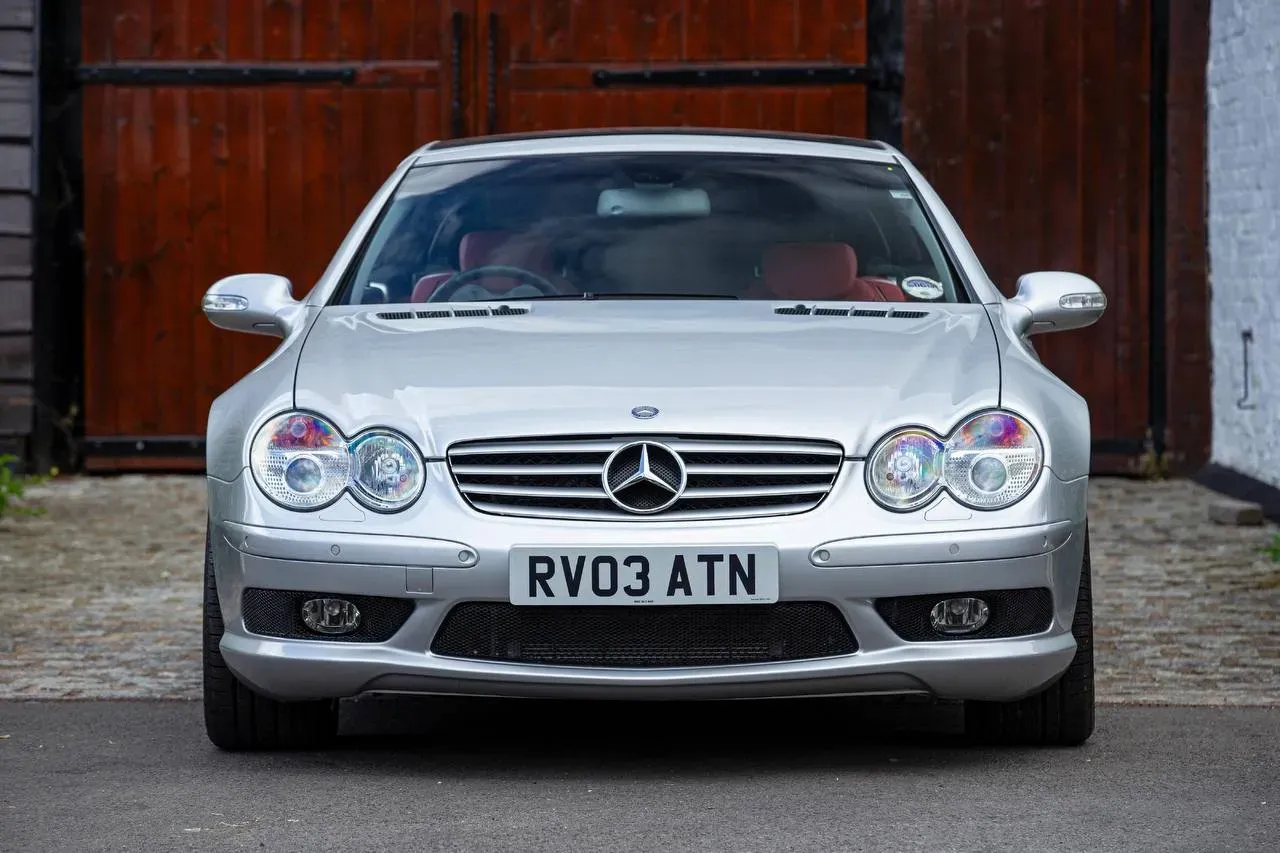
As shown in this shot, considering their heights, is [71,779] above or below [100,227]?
below

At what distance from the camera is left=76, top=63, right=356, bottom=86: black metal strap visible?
10.8m

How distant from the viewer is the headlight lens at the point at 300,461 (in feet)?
13.9

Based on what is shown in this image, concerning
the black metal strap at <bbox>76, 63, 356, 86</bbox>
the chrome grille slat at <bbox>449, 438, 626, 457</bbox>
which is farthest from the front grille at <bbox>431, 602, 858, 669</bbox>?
the black metal strap at <bbox>76, 63, 356, 86</bbox>

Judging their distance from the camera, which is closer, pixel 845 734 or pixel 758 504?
pixel 758 504

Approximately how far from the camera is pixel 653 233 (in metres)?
5.40

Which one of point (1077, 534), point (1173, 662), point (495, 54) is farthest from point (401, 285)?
point (495, 54)

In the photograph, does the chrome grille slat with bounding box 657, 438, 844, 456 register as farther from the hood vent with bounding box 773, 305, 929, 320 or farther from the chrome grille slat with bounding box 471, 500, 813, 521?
the hood vent with bounding box 773, 305, 929, 320

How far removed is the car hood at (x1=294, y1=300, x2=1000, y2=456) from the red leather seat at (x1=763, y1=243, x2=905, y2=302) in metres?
0.40

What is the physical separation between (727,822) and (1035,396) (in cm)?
110

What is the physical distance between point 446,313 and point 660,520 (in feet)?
3.31

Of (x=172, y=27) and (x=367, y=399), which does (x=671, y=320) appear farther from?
(x=172, y=27)

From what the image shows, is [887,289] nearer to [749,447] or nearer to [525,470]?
[749,447]

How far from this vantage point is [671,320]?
15.7 feet

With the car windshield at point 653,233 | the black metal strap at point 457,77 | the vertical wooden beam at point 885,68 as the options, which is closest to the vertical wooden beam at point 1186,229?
the vertical wooden beam at point 885,68
